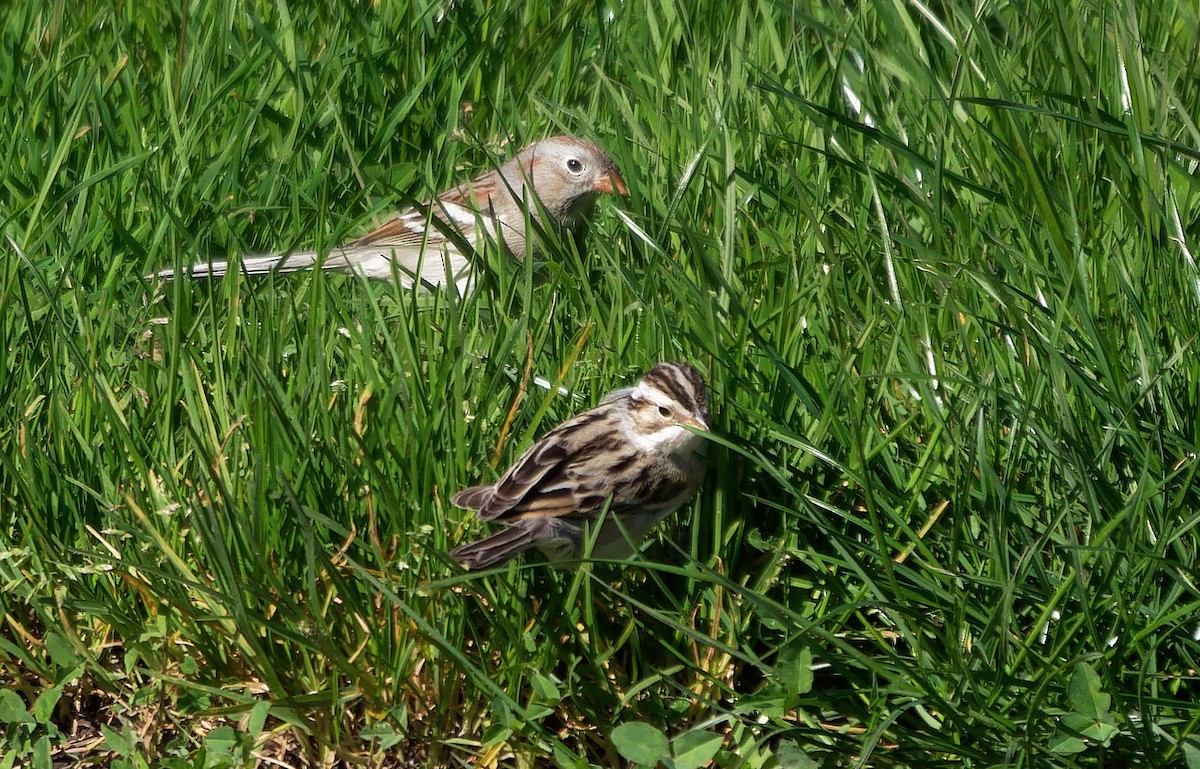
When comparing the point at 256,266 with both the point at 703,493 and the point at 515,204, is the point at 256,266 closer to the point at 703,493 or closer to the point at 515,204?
the point at 515,204

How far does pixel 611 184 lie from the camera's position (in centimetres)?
649

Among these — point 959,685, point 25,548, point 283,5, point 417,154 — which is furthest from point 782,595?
point 283,5

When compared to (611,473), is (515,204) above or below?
above

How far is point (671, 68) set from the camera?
22.1 feet

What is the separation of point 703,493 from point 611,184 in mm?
2627

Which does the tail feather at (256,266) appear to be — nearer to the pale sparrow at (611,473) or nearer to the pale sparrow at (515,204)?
the pale sparrow at (515,204)

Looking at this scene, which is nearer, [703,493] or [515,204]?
[703,493]

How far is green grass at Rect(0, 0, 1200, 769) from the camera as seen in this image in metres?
3.71

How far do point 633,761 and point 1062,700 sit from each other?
1.07 m

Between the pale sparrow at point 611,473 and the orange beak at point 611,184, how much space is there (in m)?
2.25

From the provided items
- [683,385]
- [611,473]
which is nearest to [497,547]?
[611,473]

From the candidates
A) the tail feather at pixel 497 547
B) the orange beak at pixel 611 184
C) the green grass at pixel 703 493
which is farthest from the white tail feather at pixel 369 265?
the tail feather at pixel 497 547

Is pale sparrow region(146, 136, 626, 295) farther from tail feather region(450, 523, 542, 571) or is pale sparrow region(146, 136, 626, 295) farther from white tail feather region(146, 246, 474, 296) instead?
tail feather region(450, 523, 542, 571)

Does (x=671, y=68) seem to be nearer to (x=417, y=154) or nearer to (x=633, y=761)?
(x=417, y=154)
